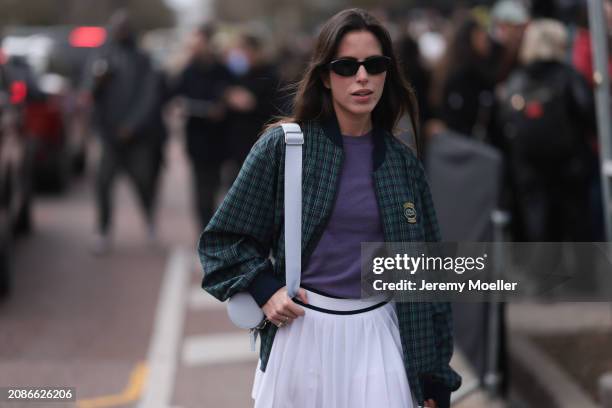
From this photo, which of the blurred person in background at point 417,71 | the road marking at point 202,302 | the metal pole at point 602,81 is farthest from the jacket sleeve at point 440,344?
the blurred person in background at point 417,71

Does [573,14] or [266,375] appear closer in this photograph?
[266,375]

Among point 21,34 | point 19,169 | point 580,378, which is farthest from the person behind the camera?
point 21,34

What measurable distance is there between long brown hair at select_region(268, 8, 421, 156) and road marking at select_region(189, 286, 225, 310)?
4.81 meters

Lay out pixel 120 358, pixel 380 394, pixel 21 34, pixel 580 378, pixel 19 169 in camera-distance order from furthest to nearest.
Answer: pixel 21 34
pixel 19 169
pixel 120 358
pixel 580 378
pixel 380 394

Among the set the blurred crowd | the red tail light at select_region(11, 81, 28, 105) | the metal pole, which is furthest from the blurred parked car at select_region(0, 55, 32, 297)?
the metal pole

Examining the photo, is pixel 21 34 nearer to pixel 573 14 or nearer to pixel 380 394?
pixel 573 14

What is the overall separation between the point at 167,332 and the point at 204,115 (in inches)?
121

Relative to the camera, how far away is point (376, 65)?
3.04m

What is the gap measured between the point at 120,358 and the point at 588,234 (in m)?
3.23

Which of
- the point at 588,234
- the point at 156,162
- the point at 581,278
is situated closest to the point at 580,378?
the point at 581,278

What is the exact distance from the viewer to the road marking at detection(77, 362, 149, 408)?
18.6 ft

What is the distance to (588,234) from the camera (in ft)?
23.6

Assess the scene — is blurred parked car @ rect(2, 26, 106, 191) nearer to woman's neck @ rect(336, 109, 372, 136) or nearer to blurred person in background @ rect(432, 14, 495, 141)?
blurred person in background @ rect(432, 14, 495, 141)

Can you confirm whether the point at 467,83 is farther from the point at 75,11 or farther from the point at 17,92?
the point at 75,11
